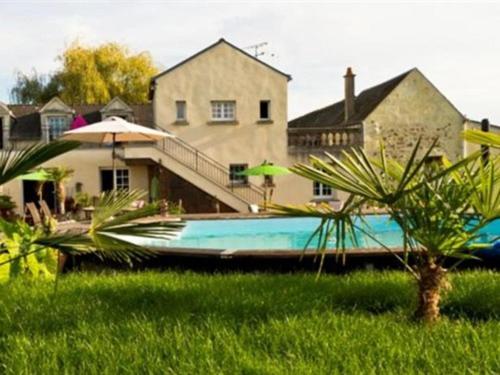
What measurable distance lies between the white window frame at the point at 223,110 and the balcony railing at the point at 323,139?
111 inches

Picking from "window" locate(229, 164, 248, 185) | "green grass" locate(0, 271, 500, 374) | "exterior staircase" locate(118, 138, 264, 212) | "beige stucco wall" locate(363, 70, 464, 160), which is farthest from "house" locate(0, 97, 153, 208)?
"green grass" locate(0, 271, 500, 374)

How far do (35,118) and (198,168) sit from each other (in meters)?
9.11

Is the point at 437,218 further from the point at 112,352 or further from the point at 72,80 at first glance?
the point at 72,80

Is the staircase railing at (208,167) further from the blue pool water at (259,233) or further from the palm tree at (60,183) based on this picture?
the blue pool water at (259,233)

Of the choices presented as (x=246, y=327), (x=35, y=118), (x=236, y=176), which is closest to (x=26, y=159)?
(x=246, y=327)

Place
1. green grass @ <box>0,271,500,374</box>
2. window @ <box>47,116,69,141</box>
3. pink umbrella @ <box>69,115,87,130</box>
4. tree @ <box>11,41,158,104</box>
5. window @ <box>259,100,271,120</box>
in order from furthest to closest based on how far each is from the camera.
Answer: tree @ <box>11,41,158,104</box> → window @ <box>47,116,69,141</box> → window @ <box>259,100,271,120</box> → pink umbrella @ <box>69,115,87,130</box> → green grass @ <box>0,271,500,374</box>

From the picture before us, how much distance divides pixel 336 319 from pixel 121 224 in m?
2.16

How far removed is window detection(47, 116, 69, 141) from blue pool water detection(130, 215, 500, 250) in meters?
13.5

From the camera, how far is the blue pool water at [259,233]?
12883mm

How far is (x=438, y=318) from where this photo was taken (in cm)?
486

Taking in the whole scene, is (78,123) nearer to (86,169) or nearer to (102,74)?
(86,169)

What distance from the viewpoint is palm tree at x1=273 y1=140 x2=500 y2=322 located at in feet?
14.3

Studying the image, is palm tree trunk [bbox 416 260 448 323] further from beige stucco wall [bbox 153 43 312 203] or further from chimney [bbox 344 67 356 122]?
chimney [bbox 344 67 356 122]

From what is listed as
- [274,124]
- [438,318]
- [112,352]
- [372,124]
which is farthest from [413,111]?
[112,352]
